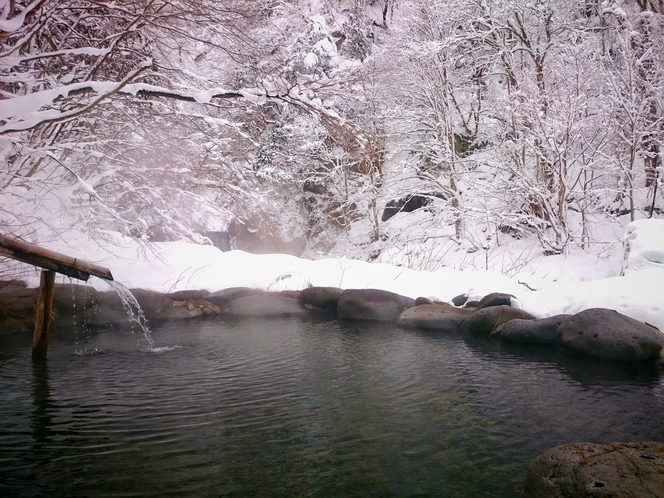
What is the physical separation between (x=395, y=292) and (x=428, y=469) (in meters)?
6.20

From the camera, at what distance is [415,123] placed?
646 inches

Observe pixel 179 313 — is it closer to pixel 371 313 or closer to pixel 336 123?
pixel 371 313

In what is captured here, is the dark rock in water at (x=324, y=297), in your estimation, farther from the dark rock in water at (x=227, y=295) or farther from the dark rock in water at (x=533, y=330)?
the dark rock in water at (x=533, y=330)

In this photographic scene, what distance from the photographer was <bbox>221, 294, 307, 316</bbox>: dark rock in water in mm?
9344

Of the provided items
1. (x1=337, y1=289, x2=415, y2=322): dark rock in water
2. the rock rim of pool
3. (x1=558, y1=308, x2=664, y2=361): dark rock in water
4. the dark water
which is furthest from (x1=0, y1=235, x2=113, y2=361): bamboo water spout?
(x1=558, y1=308, x2=664, y2=361): dark rock in water

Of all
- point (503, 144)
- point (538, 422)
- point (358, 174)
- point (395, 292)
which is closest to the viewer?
point (538, 422)

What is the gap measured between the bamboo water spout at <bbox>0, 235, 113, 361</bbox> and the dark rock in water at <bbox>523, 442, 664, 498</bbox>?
15.8 feet

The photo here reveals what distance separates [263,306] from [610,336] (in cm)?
605

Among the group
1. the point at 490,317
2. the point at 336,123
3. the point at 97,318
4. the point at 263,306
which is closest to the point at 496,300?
the point at 490,317

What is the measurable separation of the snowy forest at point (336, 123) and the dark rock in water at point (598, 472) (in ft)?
12.6

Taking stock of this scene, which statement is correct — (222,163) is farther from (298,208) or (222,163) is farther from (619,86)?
(298,208)

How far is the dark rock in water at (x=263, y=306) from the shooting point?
934 cm

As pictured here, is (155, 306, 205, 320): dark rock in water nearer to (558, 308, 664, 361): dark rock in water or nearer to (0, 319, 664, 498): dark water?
(0, 319, 664, 498): dark water

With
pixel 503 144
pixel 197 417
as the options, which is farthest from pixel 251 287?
pixel 503 144
